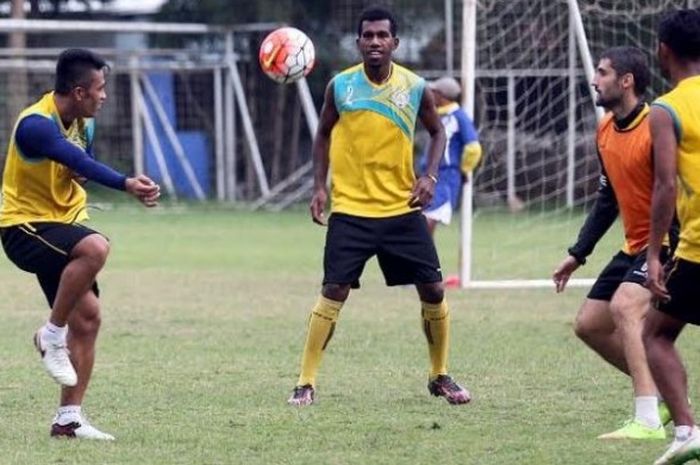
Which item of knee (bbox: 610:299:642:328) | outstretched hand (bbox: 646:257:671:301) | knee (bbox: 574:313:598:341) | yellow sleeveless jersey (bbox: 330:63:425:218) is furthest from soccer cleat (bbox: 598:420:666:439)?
yellow sleeveless jersey (bbox: 330:63:425:218)

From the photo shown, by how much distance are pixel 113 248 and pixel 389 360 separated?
1110cm

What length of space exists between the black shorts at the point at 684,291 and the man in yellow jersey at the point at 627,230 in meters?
0.99

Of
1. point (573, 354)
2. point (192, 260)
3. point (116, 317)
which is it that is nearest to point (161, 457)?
point (573, 354)

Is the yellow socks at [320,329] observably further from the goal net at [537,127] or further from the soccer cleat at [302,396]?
the goal net at [537,127]

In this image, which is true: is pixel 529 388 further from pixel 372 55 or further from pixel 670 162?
pixel 670 162

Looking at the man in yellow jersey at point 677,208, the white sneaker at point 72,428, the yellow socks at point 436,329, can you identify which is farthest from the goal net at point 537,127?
the man in yellow jersey at point 677,208

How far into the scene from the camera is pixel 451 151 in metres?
16.3

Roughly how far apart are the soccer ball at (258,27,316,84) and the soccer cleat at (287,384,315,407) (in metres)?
2.53

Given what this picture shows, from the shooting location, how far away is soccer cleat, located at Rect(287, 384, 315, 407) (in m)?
9.21

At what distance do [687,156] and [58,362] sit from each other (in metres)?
3.04

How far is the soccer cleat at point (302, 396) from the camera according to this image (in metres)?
9.21

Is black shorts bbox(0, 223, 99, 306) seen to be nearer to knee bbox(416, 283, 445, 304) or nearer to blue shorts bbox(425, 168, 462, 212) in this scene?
knee bbox(416, 283, 445, 304)

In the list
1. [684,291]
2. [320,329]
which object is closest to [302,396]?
[320,329]

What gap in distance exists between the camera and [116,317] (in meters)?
13.8
